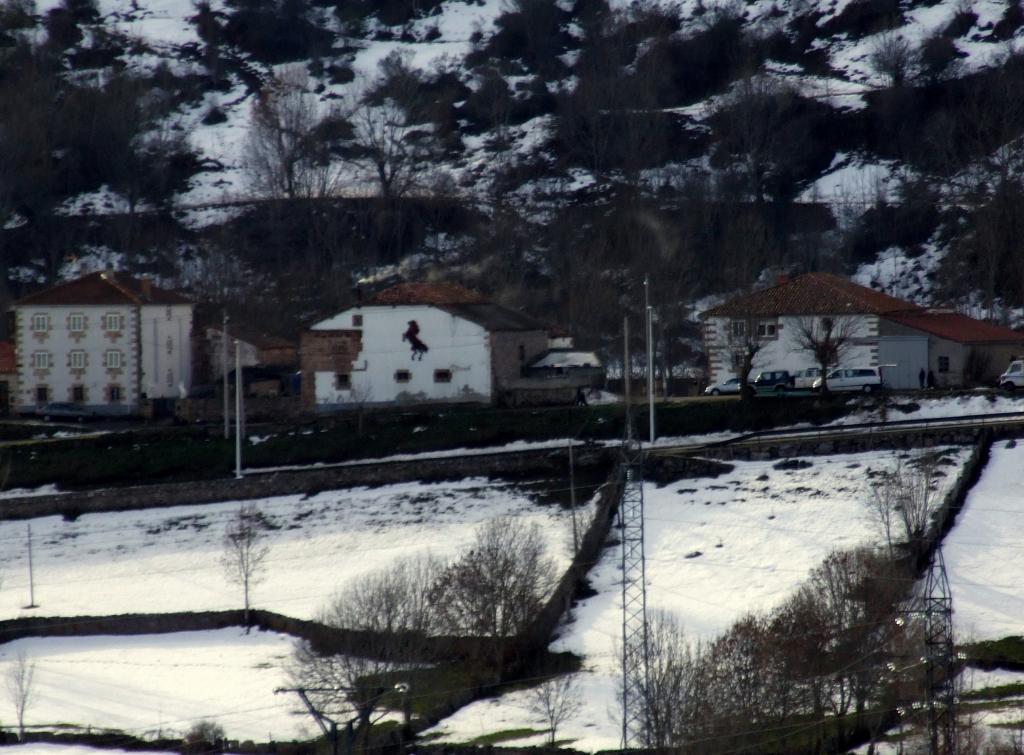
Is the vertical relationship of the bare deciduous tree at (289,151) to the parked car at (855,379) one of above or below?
above

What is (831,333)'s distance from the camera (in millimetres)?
61531

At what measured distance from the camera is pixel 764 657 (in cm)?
3206

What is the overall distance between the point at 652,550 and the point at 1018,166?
182ft

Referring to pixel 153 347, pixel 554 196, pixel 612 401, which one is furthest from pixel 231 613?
pixel 554 196

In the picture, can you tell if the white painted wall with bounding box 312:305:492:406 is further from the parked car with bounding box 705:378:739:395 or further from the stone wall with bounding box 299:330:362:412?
the parked car with bounding box 705:378:739:395

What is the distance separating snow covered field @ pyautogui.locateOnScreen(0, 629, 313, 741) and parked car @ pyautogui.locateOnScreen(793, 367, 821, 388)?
25395mm

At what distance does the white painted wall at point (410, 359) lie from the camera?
213 ft

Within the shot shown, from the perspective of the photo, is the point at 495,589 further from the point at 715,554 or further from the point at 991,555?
the point at 991,555

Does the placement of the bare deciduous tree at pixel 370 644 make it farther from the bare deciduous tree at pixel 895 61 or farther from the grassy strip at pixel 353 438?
the bare deciduous tree at pixel 895 61

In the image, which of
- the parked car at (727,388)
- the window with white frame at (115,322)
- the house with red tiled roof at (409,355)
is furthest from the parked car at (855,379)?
the window with white frame at (115,322)

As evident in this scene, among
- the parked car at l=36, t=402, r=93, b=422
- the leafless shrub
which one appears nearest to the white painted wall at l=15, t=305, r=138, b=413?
the parked car at l=36, t=402, r=93, b=422

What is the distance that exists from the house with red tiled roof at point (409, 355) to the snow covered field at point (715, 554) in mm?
17409

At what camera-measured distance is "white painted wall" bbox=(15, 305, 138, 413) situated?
71.6 metres

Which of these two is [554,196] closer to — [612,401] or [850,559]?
[612,401]
